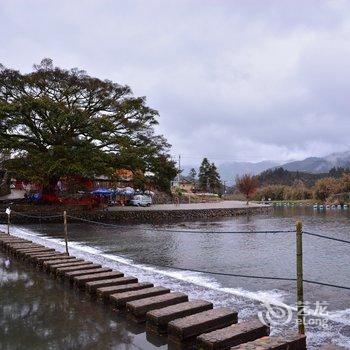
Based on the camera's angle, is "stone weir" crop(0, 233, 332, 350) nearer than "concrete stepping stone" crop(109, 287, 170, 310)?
Yes

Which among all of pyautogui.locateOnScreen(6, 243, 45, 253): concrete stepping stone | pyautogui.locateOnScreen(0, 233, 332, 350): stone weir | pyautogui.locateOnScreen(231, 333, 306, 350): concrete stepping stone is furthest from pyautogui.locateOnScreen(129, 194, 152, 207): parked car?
pyautogui.locateOnScreen(231, 333, 306, 350): concrete stepping stone

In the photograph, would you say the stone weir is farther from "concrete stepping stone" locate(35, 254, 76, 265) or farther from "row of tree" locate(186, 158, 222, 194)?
"row of tree" locate(186, 158, 222, 194)

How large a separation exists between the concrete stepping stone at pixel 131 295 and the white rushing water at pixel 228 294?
1.14 m

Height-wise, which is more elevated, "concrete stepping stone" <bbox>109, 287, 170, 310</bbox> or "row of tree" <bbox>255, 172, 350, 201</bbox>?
"row of tree" <bbox>255, 172, 350, 201</bbox>

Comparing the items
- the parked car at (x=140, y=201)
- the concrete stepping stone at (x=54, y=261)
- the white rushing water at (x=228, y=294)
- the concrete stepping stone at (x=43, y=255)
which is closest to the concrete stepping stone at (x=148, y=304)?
the white rushing water at (x=228, y=294)

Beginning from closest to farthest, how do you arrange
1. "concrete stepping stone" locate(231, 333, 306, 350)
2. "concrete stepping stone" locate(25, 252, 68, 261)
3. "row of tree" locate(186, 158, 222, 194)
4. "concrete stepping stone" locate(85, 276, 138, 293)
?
"concrete stepping stone" locate(231, 333, 306, 350) < "concrete stepping stone" locate(85, 276, 138, 293) < "concrete stepping stone" locate(25, 252, 68, 261) < "row of tree" locate(186, 158, 222, 194)

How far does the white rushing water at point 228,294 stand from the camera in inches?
198

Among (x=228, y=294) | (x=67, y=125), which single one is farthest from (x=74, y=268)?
(x=67, y=125)

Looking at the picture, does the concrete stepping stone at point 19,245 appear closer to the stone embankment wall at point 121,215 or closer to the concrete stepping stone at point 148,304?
the concrete stepping stone at point 148,304

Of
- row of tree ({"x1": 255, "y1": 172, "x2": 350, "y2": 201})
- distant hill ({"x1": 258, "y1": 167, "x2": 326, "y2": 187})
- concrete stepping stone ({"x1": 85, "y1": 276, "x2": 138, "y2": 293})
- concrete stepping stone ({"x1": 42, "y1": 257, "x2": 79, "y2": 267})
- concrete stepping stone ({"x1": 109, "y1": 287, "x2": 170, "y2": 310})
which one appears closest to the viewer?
concrete stepping stone ({"x1": 109, "y1": 287, "x2": 170, "y2": 310})

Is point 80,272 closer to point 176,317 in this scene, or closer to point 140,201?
point 176,317

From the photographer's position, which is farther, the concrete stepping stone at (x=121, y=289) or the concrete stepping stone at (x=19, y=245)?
the concrete stepping stone at (x=19, y=245)

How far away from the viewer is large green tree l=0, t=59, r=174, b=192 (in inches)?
1037

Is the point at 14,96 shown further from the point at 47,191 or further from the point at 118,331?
the point at 118,331
